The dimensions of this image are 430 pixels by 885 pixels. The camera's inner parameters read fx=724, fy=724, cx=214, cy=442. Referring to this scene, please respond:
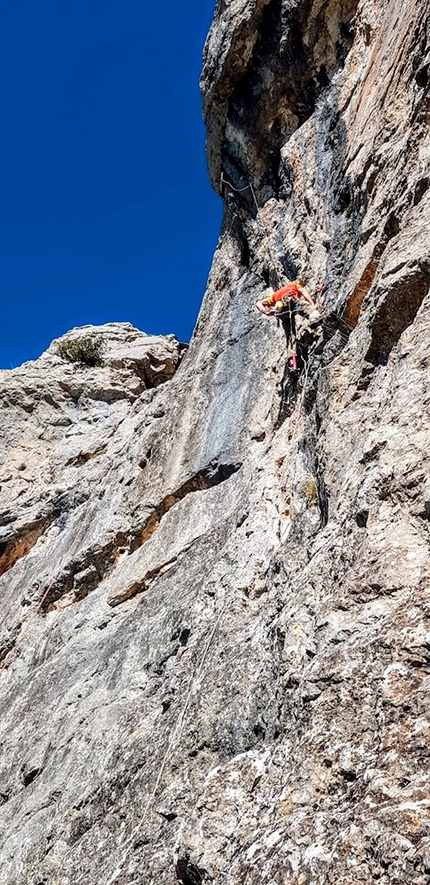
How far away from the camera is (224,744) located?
7.14 meters

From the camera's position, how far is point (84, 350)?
29.1m

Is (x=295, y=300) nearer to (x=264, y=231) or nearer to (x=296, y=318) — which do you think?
(x=296, y=318)

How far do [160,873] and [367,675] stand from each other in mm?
2841

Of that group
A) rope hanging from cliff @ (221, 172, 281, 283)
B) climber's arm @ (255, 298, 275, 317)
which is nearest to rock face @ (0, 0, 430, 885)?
rope hanging from cliff @ (221, 172, 281, 283)

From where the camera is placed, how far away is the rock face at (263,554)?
4.79 metres

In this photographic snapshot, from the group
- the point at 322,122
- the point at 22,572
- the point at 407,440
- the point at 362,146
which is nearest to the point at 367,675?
the point at 407,440

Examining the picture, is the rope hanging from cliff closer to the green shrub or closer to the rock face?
the rock face

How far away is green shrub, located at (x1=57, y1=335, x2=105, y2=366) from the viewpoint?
2883cm

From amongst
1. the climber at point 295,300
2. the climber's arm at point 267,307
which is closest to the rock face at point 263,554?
the climber at point 295,300

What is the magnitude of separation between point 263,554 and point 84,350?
21.2 m

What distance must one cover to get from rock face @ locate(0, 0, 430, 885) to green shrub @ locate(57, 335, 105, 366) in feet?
24.5

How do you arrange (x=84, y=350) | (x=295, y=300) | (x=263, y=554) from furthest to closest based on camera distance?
(x=84, y=350)
(x=295, y=300)
(x=263, y=554)

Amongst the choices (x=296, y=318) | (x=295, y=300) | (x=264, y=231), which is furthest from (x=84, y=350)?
(x=296, y=318)

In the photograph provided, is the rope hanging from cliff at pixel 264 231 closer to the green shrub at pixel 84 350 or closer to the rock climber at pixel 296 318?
the rock climber at pixel 296 318
